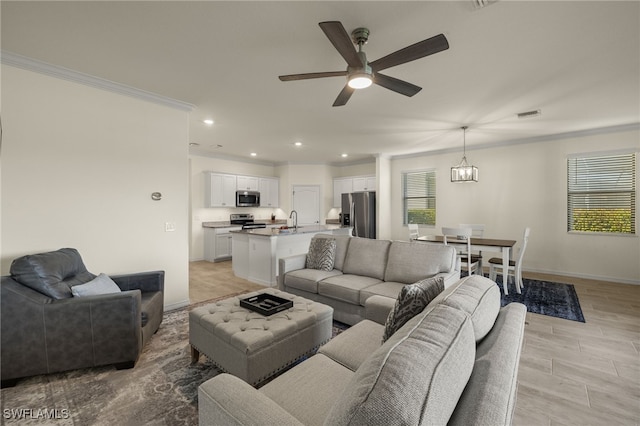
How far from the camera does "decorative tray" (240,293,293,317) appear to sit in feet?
7.14

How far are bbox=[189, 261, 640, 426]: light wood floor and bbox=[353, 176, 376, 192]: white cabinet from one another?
16.0 feet

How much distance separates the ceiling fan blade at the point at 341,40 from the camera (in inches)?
66.5

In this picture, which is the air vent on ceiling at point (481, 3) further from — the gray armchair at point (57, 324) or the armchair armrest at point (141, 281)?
the armchair armrest at point (141, 281)

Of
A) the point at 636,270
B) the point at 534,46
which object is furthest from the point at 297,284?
the point at 636,270

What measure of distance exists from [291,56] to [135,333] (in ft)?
9.00

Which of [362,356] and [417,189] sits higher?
[417,189]

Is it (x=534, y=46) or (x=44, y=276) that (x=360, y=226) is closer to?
(x=534, y=46)

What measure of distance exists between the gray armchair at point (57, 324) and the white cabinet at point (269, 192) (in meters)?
5.77

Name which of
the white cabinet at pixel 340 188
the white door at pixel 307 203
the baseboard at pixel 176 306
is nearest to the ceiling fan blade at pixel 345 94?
the baseboard at pixel 176 306

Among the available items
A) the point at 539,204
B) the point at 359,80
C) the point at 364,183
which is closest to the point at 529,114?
the point at 539,204

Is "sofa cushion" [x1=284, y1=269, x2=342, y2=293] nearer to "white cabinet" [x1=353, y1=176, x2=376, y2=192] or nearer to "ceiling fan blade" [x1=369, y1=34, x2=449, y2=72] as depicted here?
"ceiling fan blade" [x1=369, y1=34, x2=449, y2=72]

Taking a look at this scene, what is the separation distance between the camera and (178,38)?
7.41 feet

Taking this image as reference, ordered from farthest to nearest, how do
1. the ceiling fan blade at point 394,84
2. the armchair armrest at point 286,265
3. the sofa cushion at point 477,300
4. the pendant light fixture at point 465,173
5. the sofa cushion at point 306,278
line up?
the pendant light fixture at point 465,173
the armchair armrest at point 286,265
the sofa cushion at point 306,278
the ceiling fan blade at point 394,84
the sofa cushion at point 477,300

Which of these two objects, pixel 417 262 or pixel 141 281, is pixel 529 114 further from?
pixel 141 281
